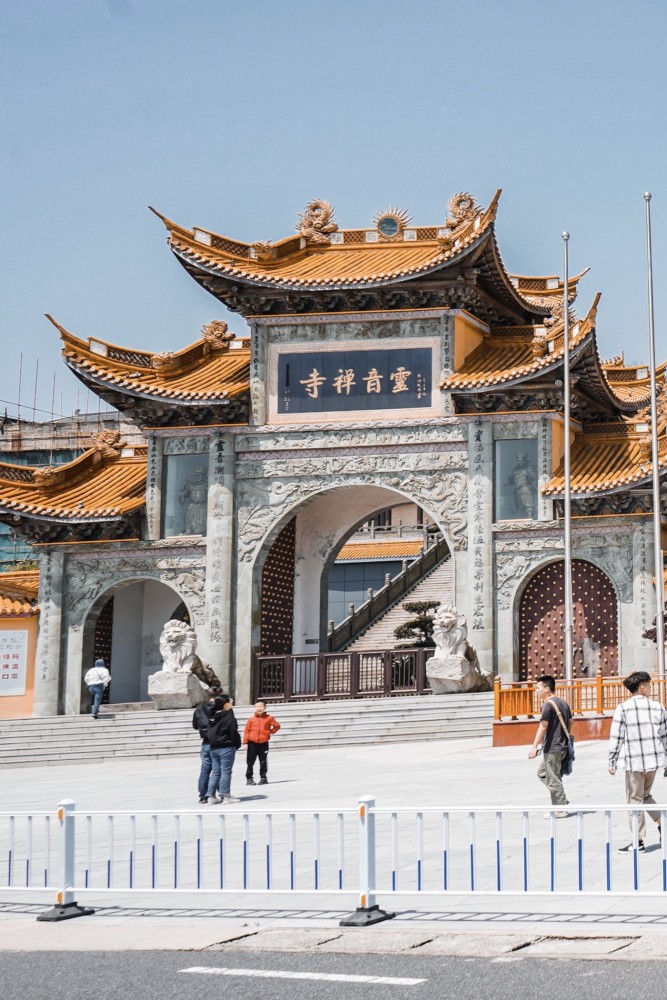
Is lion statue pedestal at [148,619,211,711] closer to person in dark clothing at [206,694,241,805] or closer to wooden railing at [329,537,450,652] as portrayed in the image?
wooden railing at [329,537,450,652]

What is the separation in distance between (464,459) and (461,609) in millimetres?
3004

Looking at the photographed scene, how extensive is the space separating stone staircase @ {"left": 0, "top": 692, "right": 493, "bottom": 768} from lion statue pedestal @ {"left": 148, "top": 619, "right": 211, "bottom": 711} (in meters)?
0.42

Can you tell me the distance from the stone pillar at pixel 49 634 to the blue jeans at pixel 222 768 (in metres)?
14.0

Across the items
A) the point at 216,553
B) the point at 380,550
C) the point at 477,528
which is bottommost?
the point at 216,553

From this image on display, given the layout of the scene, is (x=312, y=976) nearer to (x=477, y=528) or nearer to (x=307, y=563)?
(x=477, y=528)

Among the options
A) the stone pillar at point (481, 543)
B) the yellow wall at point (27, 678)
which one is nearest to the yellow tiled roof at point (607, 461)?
the stone pillar at point (481, 543)

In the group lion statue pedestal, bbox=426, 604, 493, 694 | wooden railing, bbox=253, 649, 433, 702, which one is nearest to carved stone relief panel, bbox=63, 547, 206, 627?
wooden railing, bbox=253, 649, 433, 702

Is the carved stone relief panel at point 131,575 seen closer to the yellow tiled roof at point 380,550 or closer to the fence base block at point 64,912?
the yellow tiled roof at point 380,550

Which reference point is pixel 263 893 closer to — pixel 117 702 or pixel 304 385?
pixel 304 385

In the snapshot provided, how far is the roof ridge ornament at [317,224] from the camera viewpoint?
32.8 metres

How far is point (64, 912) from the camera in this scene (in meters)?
10.5

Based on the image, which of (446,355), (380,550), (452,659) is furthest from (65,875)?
(380,550)

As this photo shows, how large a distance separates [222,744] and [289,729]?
9.18 meters

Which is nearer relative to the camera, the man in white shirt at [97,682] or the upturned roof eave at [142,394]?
the man in white shirt at [97,682]
